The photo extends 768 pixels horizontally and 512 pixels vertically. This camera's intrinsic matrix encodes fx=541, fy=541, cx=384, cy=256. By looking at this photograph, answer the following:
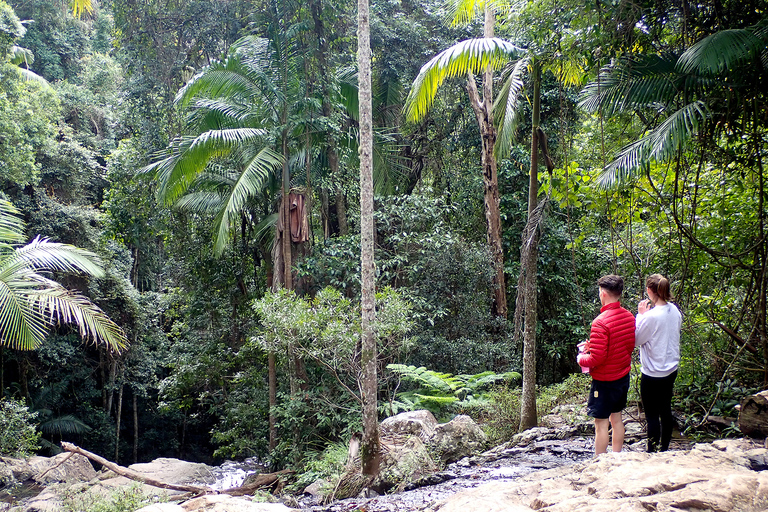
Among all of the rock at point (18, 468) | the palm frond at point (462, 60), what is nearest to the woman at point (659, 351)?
the palm frond at point (462, 60)

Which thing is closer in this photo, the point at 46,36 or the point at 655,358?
the point at 655,358

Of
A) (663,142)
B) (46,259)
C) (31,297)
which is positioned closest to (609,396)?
(663,142)

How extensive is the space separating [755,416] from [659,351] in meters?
1.21

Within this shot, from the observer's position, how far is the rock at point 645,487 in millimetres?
2852

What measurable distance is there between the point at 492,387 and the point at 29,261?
9.05 meters

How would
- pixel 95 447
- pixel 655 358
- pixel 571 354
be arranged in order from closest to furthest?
pixel 655 358
pixel 571 354
pixel 95 447

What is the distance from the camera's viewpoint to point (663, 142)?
522 cm

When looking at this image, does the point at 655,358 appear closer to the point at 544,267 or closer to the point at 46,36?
the point at 544,267

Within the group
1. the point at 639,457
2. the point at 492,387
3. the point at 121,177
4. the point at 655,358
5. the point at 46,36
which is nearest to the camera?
the point at 639,457

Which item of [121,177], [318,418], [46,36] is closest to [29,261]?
[121,177]

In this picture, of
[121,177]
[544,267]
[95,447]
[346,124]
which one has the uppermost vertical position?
[346,124]

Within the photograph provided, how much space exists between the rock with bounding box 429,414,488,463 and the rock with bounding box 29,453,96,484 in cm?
732

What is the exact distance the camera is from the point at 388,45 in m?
14.0

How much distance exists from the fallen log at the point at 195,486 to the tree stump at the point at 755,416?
6.80 meters
